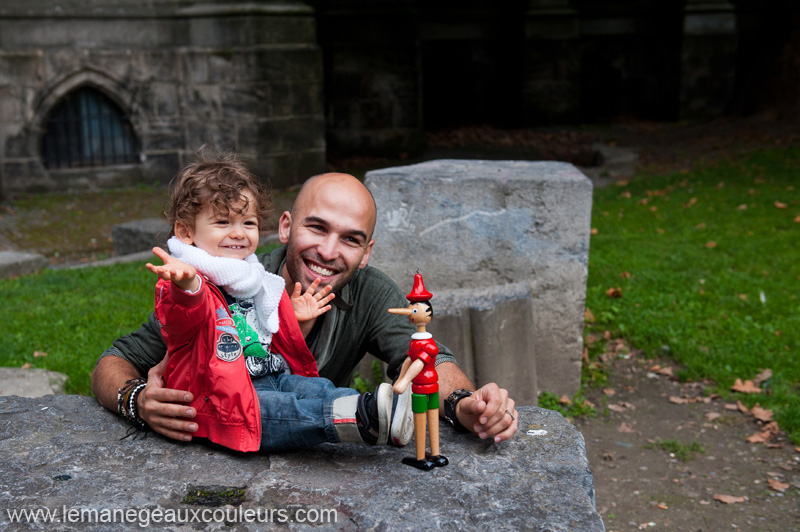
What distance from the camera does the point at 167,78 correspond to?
11375 mm

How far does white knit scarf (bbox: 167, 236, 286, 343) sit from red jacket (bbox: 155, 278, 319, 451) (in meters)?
0.04

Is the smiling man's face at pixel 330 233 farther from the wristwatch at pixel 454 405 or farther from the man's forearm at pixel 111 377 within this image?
the man's forearm at pixel 111 377

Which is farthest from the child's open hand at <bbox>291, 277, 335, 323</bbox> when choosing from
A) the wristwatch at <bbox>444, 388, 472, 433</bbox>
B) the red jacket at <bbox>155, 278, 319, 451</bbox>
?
the wristwatch at <bbox>444, 388, 472, 433</bbox>

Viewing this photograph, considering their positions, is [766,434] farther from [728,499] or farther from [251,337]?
[251,337]

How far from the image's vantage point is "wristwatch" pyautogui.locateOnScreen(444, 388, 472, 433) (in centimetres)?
265

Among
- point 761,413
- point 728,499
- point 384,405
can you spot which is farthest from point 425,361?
point 761,413

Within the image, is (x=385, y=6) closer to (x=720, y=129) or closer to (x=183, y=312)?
(x=720, y=129)

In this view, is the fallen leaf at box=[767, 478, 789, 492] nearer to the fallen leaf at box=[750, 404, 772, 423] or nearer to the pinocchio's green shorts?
the fallen leaf at box=[750, 404, 772, 423]

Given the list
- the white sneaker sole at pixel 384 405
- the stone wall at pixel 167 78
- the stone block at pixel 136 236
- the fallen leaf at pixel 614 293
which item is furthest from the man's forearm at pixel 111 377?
the stone wall at pixel 167 78

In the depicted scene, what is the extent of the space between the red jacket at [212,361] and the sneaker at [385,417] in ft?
1.03

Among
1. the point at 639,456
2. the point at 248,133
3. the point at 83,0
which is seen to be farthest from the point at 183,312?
the point at 83,0

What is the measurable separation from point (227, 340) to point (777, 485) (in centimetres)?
302

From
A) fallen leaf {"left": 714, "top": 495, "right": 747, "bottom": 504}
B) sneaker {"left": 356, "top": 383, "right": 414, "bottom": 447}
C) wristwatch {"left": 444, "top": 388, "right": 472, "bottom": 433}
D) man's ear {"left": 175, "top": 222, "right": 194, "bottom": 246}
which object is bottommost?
fallen leaf {"left": 714, "top": 495, "right": 747, "bottom": 504}

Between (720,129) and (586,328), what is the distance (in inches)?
382
